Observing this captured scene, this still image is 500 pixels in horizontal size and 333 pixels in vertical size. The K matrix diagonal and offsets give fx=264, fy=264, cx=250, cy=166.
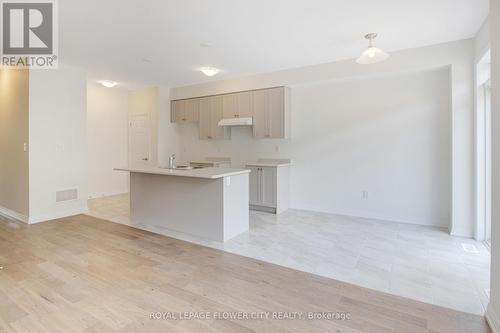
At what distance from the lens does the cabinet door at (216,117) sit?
5672mm

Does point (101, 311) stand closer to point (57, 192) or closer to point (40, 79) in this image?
point (57, 192)

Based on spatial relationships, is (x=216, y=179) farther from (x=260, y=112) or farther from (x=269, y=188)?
(x=260, y=112)

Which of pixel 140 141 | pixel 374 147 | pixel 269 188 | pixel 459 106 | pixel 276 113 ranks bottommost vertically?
pixel 269 188

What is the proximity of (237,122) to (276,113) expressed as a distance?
0.80 m

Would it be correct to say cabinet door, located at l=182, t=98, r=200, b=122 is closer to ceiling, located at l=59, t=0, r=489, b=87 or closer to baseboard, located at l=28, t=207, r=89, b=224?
ceiling, located at l=59, t=0, r=489, b=87

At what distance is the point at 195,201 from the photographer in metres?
3.63

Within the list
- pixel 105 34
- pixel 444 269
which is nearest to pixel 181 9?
pixel 105 34

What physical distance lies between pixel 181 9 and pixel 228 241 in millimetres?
2711

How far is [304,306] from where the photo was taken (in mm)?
2051

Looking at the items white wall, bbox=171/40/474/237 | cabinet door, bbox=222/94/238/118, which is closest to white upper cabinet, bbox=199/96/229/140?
A: cabinet door, bbox=222/94/238/118

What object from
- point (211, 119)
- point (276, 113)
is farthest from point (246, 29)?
point (211, 119)

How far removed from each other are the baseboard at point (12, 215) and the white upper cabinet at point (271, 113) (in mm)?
4172

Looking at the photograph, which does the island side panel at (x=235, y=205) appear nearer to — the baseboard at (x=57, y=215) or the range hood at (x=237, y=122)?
the range hood at (x=237, y=122)

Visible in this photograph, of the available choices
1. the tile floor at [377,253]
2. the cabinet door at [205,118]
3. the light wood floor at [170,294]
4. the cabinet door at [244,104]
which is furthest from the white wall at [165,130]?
the light wood floor at [170,294]
